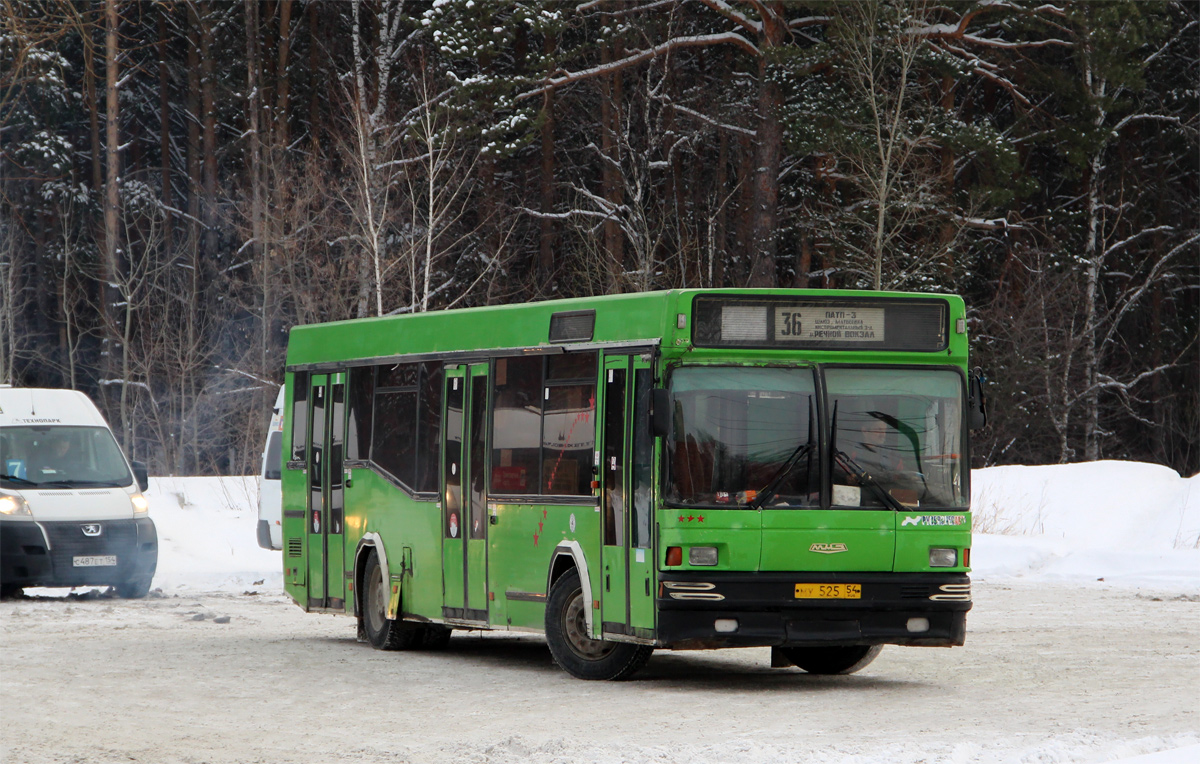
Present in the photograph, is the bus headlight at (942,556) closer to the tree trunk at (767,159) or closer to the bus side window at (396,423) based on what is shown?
the bus side window at (396,423)

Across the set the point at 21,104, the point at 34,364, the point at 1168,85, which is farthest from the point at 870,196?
the point at 34,364

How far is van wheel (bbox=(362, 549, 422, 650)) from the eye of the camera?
15.2m

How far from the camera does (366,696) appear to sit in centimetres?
1166

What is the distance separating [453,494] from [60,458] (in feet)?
29.5

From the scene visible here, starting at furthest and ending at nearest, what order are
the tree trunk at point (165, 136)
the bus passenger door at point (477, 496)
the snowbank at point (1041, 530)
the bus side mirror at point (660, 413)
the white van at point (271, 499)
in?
1. the tree trunk at point (165, 136)
2. the white van at point (271, 499)
3. the snowbank at point (1041, 530)
4. the bus passenger door at point (477, 496)
5. the bus side mirror at point (660, 413)

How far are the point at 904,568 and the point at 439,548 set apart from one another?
4.24m

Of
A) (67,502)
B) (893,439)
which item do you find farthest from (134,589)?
(893,439)

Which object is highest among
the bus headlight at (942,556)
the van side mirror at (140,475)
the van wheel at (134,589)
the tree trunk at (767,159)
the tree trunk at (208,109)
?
the tree trunk at (208,109)

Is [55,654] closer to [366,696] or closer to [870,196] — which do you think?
[366,696]

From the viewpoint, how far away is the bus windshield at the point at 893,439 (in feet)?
38.6

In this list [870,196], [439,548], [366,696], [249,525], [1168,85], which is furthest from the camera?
[1168,85]

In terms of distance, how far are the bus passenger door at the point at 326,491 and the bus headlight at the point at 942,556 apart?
6.30 metres

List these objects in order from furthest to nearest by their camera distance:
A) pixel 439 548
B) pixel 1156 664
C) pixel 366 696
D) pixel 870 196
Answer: pixel 870 196, pixel 439 548, pixel 1156 664, pixel 366 696

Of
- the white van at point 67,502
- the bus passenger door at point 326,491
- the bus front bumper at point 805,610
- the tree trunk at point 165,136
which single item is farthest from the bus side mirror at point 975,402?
the tree trunk at point 165,136
